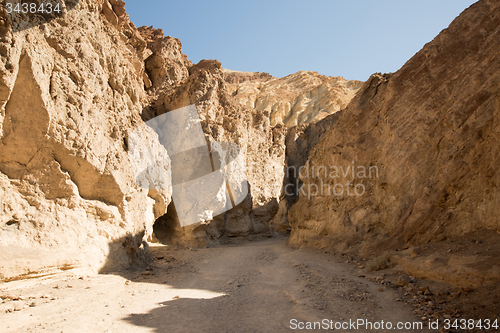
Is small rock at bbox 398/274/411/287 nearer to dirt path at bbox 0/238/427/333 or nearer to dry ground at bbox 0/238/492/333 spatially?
dry ground at bbox 0/238/492/333

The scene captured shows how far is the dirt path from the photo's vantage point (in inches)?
177

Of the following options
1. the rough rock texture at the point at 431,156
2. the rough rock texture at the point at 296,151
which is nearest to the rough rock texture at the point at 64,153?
the rough rock texture at the point at 431,156

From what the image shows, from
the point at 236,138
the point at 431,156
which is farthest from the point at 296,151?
the point at 431,156

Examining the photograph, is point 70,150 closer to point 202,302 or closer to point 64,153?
point 64,153

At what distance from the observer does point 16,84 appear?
6.62 meters

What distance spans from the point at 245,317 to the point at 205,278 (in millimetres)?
3479

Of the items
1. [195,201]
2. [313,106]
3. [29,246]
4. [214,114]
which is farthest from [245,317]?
[313,106]

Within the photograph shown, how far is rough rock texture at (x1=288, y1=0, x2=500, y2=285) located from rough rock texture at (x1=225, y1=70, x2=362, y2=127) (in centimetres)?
2789

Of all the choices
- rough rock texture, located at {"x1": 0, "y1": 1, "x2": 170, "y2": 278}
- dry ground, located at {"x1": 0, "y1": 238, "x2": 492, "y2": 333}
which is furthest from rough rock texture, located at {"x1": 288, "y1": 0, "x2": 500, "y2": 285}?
rough rock texture, located at {"x1": 0, "y1": 1, "x2": 170, "y2": 278}

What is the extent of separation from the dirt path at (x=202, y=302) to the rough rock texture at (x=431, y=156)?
1723mm

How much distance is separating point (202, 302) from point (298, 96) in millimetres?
43788

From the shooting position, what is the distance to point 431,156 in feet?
27.3

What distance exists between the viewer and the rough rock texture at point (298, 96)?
41750mm

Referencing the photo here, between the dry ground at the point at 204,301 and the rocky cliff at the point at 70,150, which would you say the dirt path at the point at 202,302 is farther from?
the rocky cliff at the point at 70,150
